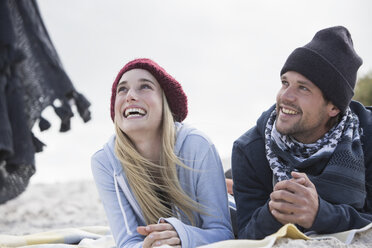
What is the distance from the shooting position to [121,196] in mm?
2867

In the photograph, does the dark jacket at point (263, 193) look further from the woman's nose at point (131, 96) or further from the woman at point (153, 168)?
the woman's nose at point (131, 96)

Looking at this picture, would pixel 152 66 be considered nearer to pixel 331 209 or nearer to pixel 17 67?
pixel 331 209

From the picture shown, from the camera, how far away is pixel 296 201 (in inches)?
85.8

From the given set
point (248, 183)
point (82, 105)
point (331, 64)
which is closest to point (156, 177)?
point (248, 183)

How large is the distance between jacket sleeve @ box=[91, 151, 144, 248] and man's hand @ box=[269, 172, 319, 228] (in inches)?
32.6

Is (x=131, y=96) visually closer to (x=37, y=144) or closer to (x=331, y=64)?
(x=331, y=64)

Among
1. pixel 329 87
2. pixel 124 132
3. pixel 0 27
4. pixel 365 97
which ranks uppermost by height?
pixel 0 27

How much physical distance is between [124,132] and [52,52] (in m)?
1.99

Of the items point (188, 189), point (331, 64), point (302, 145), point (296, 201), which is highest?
point (331, 64)

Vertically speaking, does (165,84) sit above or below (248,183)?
above

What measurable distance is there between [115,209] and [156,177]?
32 centimetres

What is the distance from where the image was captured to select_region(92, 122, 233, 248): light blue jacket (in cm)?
270

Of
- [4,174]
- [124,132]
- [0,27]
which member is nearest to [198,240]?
[124,132]

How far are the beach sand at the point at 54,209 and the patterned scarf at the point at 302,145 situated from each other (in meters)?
3.19
